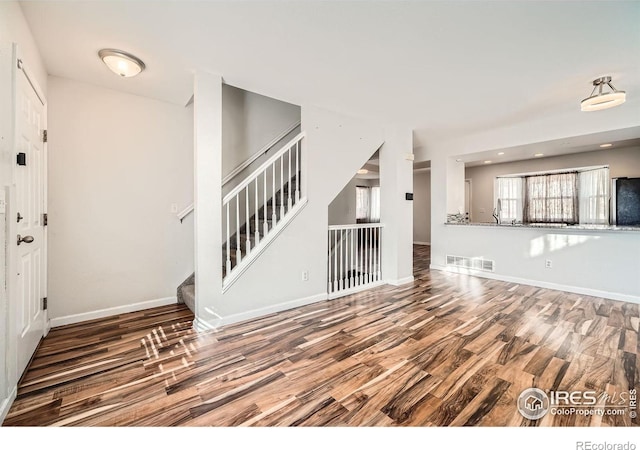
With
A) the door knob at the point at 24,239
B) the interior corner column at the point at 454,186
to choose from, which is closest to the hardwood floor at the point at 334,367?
the door knob at the point at 24,239

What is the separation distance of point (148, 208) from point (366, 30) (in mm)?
2970

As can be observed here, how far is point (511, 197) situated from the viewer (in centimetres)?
677

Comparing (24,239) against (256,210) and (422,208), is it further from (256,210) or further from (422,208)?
(422,208)

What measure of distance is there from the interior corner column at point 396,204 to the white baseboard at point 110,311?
317cm

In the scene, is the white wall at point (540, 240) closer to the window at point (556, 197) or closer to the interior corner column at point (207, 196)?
the window at point (556, 197)

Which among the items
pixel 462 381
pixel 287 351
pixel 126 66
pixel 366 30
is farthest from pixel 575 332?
pixel 126 66

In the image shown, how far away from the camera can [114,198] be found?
3002 millimetres

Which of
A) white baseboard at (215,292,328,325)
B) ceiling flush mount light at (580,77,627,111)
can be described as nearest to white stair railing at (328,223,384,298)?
white baseboard at (215,292,328,325)

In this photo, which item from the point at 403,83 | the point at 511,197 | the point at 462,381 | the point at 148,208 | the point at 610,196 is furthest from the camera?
the point at 511,197

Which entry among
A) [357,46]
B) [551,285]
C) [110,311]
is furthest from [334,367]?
[551,285]

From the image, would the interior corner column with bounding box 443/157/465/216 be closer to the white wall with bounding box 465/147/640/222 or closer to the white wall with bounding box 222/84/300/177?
the white wall with bounding box 465/147/640/222

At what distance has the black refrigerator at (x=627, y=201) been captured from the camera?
4637 mm

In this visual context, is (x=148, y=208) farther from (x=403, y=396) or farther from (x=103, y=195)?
(x=403, y=396)

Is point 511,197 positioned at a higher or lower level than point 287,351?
higher
